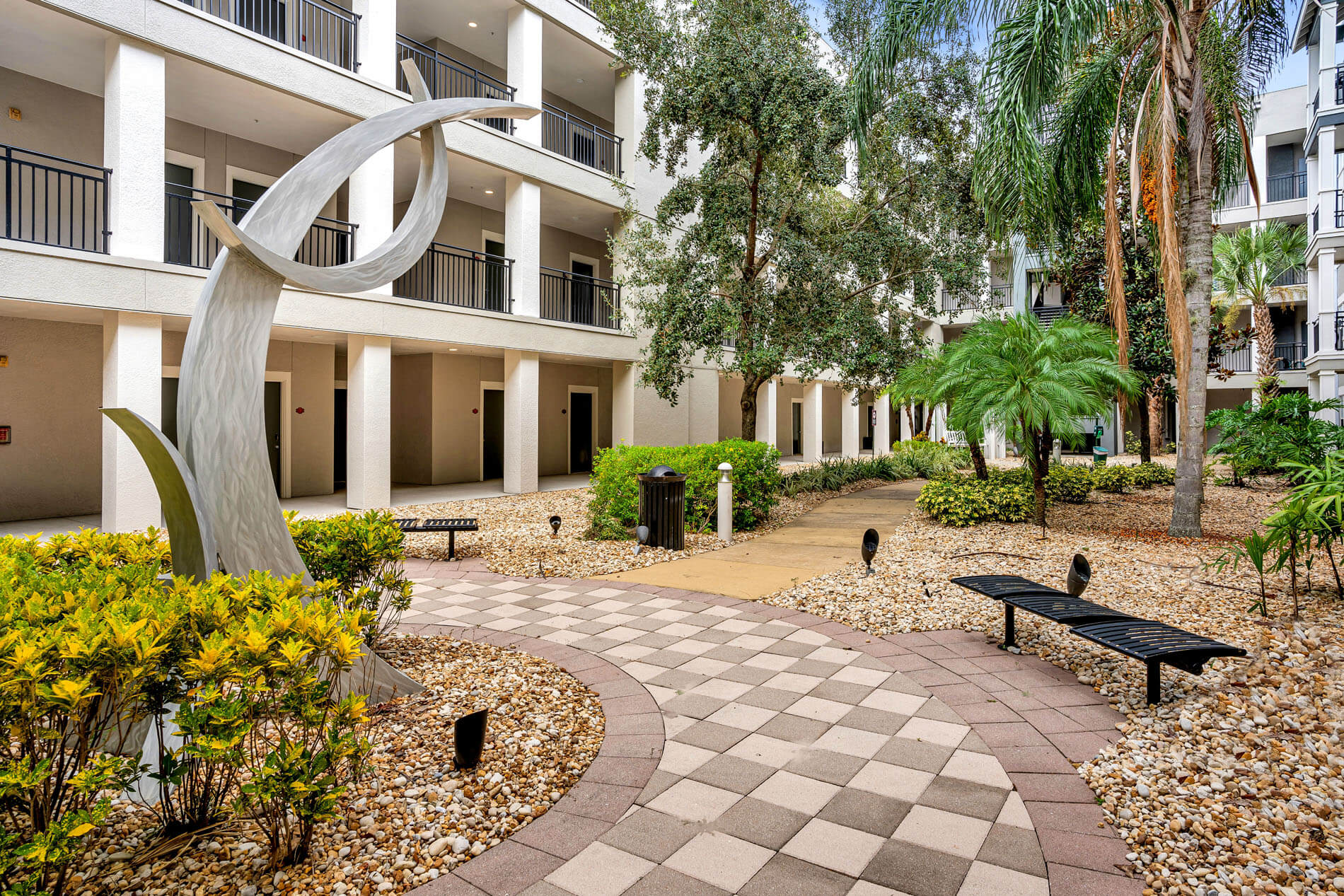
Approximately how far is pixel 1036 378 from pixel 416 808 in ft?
27.4

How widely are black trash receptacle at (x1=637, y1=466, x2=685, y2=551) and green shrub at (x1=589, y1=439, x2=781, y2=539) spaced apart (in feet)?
1.65

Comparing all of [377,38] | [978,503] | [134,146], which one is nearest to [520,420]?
[377,38]

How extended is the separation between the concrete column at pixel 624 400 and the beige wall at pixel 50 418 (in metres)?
9.52

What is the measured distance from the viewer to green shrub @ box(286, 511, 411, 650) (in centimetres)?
443

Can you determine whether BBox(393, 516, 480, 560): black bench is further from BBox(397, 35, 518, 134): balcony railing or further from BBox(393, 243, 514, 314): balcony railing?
BBox(397, 35, 518, 134): balcony railing

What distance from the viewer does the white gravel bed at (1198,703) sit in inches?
99.0

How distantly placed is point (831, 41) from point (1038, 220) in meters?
6.56

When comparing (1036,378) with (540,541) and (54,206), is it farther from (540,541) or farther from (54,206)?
(54,206)

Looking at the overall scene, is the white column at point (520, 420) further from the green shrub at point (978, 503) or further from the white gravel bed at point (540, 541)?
the green shrub at point (978, 503)

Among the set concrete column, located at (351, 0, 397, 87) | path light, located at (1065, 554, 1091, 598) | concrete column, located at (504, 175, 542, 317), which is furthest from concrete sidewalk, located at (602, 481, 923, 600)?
concrete column, located at (351, 0, 397, 87)

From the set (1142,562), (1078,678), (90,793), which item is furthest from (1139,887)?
(1142,562)

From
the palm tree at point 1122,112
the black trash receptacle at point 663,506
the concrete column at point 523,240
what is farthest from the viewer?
the concrete column at point 523,240

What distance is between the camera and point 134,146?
9.02 m

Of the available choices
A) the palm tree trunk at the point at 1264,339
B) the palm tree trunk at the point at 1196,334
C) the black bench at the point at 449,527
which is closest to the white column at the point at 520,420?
the black bench at the point at 449,527
